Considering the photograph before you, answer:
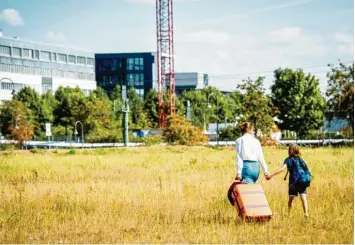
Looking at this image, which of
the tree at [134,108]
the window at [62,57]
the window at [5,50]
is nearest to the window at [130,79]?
the window at [62,57]

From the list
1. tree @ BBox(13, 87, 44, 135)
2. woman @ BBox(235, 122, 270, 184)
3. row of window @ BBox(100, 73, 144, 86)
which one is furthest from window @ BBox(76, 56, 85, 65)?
woman @ BBox(235, 122, 270, 184)

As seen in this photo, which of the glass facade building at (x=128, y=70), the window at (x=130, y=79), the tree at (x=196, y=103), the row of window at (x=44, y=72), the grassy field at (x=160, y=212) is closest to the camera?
the grassy field at (x=160, y=212)

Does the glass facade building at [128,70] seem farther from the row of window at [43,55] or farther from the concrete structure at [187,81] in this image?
the row of window at [43,55]

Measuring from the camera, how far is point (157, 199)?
14805 mm

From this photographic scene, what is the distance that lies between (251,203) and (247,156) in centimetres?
88

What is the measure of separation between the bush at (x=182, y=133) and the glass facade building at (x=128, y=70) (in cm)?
7966

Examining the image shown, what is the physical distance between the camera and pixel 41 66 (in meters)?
90.3

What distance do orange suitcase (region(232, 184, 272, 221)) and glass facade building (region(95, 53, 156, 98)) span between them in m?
130

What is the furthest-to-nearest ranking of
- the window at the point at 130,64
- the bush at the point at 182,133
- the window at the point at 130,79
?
the window at the point at 130,64 → the window at the point at 130,79 → the bush at the point at 182,133

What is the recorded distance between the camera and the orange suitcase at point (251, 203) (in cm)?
1135

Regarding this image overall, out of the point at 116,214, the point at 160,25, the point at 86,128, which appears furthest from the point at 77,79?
the point at 116,214

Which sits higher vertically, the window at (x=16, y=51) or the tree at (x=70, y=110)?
the window at (x=16, y=51)

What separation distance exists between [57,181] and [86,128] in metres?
52.4

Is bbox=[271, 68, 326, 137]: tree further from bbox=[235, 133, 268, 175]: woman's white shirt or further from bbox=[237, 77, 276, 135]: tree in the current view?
bbox=[235, 133, 268, 175]: woman's white shirt
